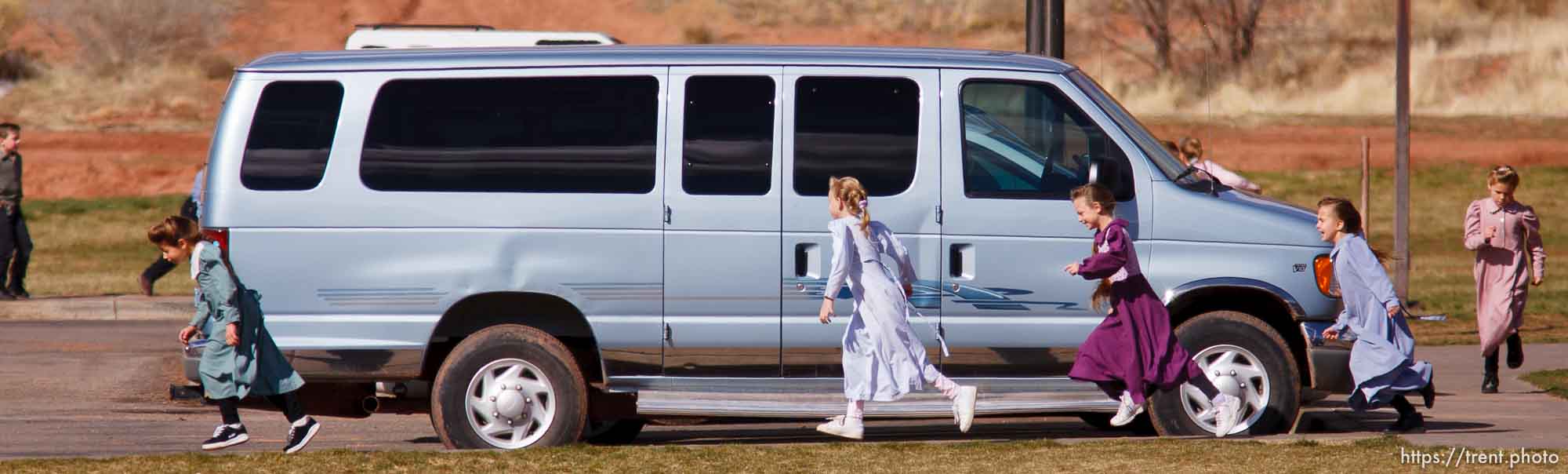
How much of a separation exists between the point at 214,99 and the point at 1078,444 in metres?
41.2

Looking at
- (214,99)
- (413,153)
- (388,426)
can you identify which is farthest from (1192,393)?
(214,99)

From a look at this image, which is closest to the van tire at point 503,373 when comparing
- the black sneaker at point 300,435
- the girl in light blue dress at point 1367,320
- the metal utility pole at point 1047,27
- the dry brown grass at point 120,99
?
the black sneaker at point 300,435

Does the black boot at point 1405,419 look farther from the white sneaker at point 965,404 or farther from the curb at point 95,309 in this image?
the curb at point 95,309

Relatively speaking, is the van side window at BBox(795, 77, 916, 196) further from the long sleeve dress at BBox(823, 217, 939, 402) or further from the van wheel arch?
the van wheel arch

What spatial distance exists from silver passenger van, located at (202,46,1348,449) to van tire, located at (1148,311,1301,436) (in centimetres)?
1

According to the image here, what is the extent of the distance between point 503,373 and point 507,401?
13cm

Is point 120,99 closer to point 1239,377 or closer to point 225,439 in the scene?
point 225,439

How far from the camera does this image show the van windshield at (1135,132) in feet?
28.8

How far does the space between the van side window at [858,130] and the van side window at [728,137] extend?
16 cm

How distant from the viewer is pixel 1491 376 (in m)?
11.6

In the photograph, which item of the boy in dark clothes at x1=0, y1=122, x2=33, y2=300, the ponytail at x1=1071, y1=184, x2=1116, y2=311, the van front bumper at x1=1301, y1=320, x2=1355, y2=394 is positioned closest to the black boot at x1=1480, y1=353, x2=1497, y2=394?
the van front bumper at x1=1301, y1=320, x2=1355, y2=394

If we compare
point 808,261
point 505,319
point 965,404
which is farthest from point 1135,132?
point 505,319

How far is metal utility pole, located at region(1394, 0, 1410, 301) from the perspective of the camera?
1686 centimetres

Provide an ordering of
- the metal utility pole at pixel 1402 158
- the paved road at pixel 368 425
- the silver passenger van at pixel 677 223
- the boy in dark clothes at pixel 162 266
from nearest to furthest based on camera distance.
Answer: the silver passenger van at pixel 677 223, the paved road at pixel 368 425, the boy in dark clothes at pixel 162 266, the metal utility pole at pixel 1402 158
